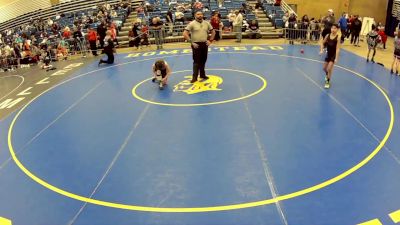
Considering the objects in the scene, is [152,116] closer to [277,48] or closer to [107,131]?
[107,131]

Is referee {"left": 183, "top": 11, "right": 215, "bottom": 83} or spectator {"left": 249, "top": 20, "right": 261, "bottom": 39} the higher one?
referee {"left": 183, "top": 11, "right": 215, "bottom": 83}

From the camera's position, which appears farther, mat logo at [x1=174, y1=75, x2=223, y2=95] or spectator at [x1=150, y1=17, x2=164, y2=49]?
spectator at [x1=150, y1=17, x2=164, y2=49]

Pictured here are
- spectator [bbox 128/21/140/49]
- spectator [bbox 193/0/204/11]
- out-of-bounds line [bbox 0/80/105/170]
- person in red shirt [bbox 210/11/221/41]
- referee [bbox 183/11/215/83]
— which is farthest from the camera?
spectator [bbox 193/0/204/11]

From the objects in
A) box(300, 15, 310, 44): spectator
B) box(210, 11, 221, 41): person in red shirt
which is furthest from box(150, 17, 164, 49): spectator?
box(300, 15, 310, 44): spectator

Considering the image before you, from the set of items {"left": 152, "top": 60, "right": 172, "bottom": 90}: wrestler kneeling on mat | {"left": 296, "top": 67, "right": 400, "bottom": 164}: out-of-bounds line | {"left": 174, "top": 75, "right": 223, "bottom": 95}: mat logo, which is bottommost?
{"left": 296, "top": 67, "right": 400, "bottom": 164}: out-of-bounds line

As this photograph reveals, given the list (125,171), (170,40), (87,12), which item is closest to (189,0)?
(170,40)

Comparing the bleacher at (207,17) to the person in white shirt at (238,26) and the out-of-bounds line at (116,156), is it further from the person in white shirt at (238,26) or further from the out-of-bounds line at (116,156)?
the out-of-bounds line at (116,156)

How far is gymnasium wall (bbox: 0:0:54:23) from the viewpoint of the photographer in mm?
30219

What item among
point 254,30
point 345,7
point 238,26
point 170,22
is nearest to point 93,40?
point 170,22

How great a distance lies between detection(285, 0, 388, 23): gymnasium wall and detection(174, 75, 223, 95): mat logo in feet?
53.5

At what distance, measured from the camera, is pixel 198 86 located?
1126cm

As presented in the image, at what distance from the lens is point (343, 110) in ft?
29.1

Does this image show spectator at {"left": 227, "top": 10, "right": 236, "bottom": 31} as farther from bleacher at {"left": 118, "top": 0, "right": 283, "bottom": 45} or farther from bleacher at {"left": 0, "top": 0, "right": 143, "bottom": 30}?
bleacher at {"left": 0, "top": 0, "right": 143, "bottom": 30}

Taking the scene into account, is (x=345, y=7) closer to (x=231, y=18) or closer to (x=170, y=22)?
(x=231, y=18)
